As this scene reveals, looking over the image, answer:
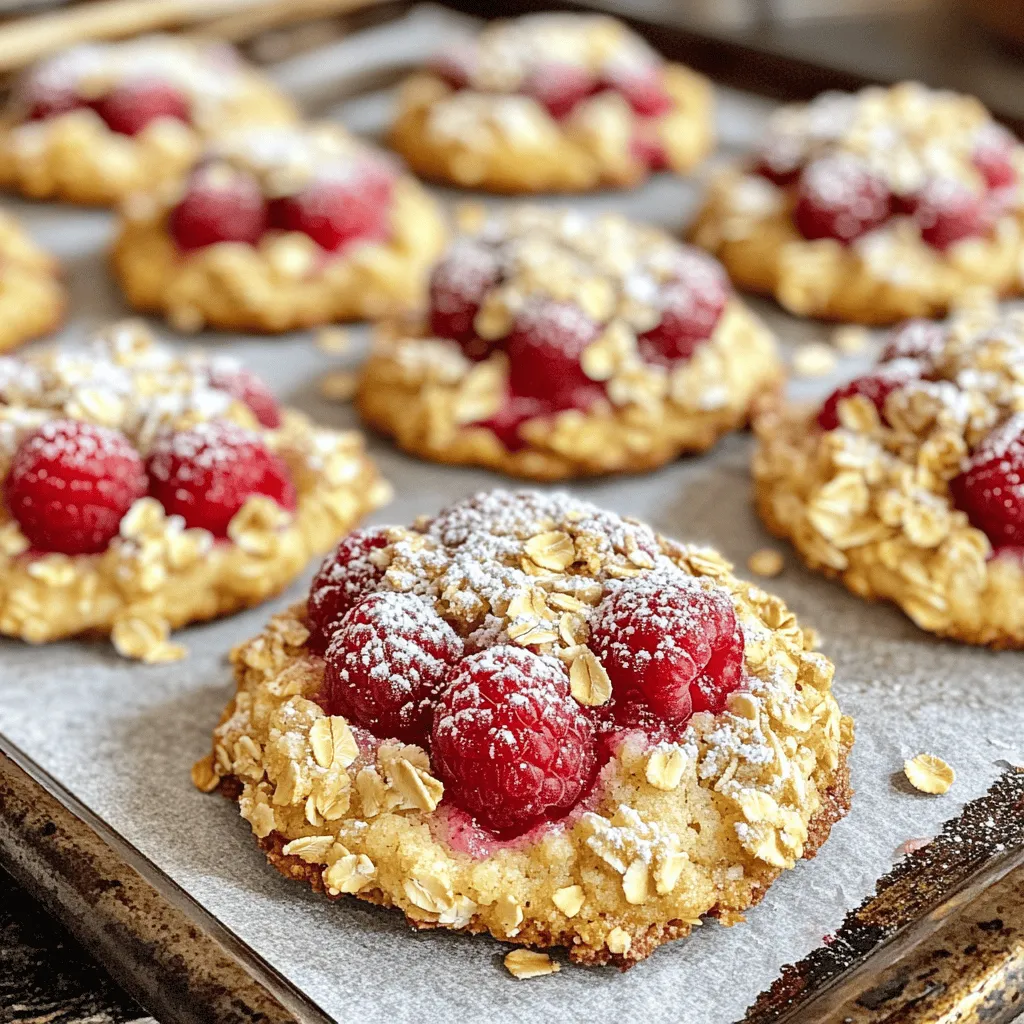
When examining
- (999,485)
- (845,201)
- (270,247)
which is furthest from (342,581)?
(845,201)

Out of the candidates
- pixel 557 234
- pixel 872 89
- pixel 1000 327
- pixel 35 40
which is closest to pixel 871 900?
pixel 1000 327

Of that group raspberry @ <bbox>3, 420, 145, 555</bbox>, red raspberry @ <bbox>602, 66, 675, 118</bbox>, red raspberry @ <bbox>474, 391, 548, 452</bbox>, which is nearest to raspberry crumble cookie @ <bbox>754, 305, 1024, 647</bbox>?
red raspberry @ <bbox>474, 391, 548, 452</bbox>

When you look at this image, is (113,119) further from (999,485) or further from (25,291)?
(999,485)

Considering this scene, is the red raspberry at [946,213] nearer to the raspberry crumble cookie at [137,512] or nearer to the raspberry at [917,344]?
the raspberry at [917,344]

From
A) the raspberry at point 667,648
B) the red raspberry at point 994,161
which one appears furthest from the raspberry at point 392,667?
the red raspberry at point 994,161

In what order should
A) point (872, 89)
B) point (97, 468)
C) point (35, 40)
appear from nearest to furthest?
point (97, 468), point (872, 89), point (35, 40)

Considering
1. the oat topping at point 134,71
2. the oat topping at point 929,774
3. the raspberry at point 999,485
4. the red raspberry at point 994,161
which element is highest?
the red raspberry at point 994,161

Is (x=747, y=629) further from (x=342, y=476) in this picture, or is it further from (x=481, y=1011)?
(x=342, y=476)
